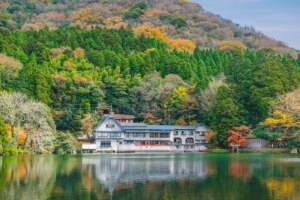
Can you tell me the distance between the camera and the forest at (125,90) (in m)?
46.1

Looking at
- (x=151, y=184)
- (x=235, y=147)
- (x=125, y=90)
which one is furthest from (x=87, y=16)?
(x=151, y=184)

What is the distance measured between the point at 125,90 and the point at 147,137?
8643 millimetres

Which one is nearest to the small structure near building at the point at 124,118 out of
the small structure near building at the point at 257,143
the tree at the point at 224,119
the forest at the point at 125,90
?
the forest at the point at 125,90

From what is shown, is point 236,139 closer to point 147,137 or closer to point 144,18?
point 147,137

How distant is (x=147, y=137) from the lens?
5759 centimetres

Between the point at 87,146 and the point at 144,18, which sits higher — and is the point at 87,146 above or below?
below

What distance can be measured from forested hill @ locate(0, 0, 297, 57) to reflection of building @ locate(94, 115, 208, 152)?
163 ft

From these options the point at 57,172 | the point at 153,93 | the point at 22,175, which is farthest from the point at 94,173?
the point at 153,93

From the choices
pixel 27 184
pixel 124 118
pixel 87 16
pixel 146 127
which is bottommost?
pixel 27 184

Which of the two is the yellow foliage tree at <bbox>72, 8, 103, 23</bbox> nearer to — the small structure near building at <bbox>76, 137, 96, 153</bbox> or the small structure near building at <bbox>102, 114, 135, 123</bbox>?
the small structure near building at <bbox>102, 114, 135, 123</bbox>

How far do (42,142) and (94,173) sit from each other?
23.7m

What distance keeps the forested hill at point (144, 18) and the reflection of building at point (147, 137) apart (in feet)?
163

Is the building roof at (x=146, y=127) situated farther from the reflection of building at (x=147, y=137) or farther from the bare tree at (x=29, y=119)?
the bare tree at (x=29, y=119)

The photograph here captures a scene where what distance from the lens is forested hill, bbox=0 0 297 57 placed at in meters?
109
